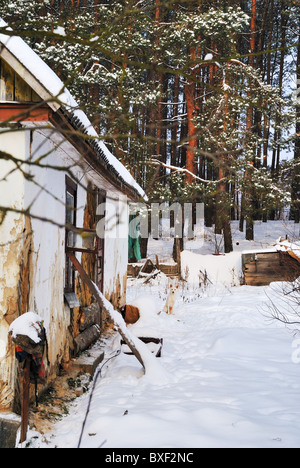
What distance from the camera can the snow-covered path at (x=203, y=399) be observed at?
12.2ft

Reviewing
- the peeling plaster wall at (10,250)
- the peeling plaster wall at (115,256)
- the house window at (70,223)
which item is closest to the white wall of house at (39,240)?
the peeling plaster wall at (10,250)

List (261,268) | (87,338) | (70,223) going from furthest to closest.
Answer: (261,268) < (87,338) < (70,223)

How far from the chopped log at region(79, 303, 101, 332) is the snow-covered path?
2.14 feet

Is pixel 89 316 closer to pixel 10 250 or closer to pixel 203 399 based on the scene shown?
pixel 203 399

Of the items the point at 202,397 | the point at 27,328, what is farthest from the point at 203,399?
the point at 27,328

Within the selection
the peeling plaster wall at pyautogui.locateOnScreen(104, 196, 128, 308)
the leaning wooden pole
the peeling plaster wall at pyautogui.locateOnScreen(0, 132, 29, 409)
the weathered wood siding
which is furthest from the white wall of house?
the weathered wood siding

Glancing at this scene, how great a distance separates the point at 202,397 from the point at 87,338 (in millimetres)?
2584

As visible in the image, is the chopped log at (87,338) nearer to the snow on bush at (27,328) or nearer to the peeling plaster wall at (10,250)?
the peeling plaster wall at (10,250)

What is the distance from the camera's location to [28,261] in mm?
4523

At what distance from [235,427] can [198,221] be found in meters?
22.7

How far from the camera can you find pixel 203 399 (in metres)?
4.75

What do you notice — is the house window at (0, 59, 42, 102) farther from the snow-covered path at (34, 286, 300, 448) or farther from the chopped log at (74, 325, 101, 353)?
the chopped log at (74, 325, 101, 353)
